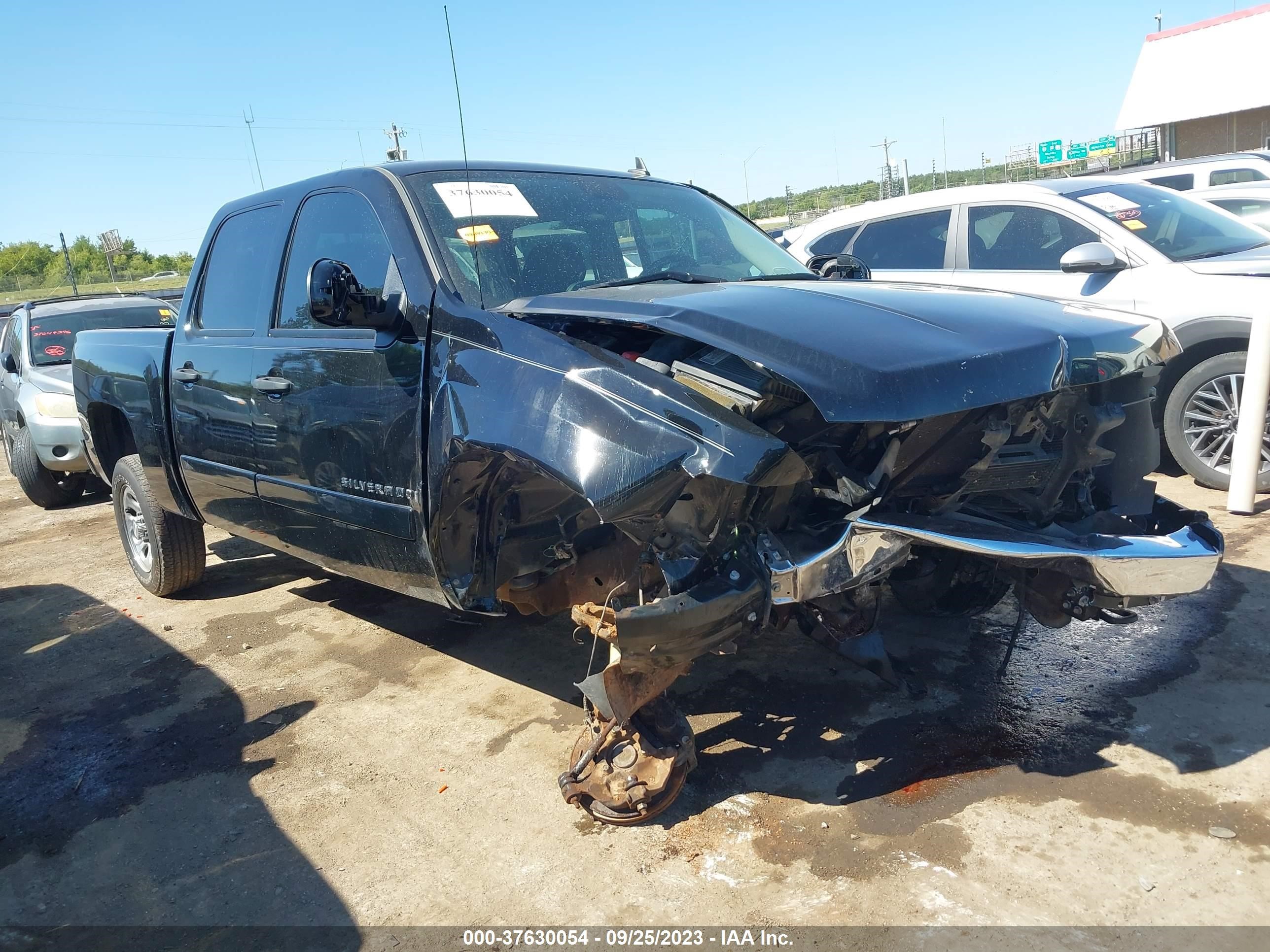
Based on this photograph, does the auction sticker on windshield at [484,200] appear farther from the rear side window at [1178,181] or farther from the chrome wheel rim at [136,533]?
the rear side window at [1178,181]

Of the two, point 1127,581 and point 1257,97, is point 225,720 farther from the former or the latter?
point 1257,97

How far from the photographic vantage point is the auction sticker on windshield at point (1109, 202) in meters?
6.20

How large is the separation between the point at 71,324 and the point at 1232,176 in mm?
12487

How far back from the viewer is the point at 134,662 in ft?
15.0

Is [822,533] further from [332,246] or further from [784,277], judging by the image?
[332,246]

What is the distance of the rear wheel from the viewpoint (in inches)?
216

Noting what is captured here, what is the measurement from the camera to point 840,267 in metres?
4.58

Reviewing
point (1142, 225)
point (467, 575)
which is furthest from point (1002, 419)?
point (1142, 225)

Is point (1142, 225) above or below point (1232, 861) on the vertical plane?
above

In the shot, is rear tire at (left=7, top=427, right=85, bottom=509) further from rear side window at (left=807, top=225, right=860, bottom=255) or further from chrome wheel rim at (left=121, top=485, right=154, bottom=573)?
rear side window at (left=807, top=225, right=860, bottom=255)

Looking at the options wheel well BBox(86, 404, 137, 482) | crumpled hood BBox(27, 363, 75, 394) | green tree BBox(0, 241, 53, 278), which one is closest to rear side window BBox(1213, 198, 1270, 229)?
wheel well BBox(86, 404, 137, 482)

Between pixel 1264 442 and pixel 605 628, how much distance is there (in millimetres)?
4464

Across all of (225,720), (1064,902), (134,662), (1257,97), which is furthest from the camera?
(1257,97)

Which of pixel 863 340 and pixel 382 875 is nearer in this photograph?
pixel 863 340
